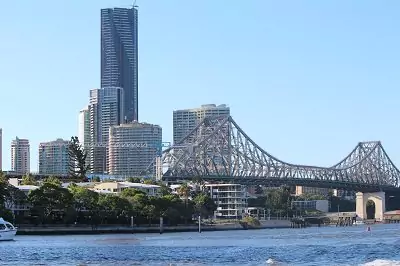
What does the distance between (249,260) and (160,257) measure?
25.7 feet

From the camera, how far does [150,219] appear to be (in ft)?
532

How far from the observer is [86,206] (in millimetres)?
149625

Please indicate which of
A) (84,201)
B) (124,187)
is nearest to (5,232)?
(84,201)

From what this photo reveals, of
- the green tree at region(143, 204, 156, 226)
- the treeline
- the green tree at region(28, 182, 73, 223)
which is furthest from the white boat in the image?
the green tree at region(143, 204, 156, 226)

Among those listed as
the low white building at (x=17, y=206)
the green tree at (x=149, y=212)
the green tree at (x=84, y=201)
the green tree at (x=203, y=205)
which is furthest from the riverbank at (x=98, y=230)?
the green tree at (x=203, y=205)

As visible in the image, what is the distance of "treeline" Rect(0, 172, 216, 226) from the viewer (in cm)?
14075

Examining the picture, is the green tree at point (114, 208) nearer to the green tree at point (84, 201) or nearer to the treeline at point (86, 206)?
the treeline at point (86, 206)

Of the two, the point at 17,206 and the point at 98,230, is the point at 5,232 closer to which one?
the point at 98,230

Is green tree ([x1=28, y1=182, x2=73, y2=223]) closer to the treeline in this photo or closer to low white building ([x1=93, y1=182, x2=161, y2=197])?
the treeline

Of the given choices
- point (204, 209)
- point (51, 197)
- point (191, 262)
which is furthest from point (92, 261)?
point (204, 209)

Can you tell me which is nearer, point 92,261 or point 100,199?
point 92,261

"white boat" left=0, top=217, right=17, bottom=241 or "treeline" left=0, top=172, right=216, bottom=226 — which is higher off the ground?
"treeline" left=0, top=172, right=216, bottom=226

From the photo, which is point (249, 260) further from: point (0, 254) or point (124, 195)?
point (124, 195)

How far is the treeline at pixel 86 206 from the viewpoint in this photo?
462 feet
